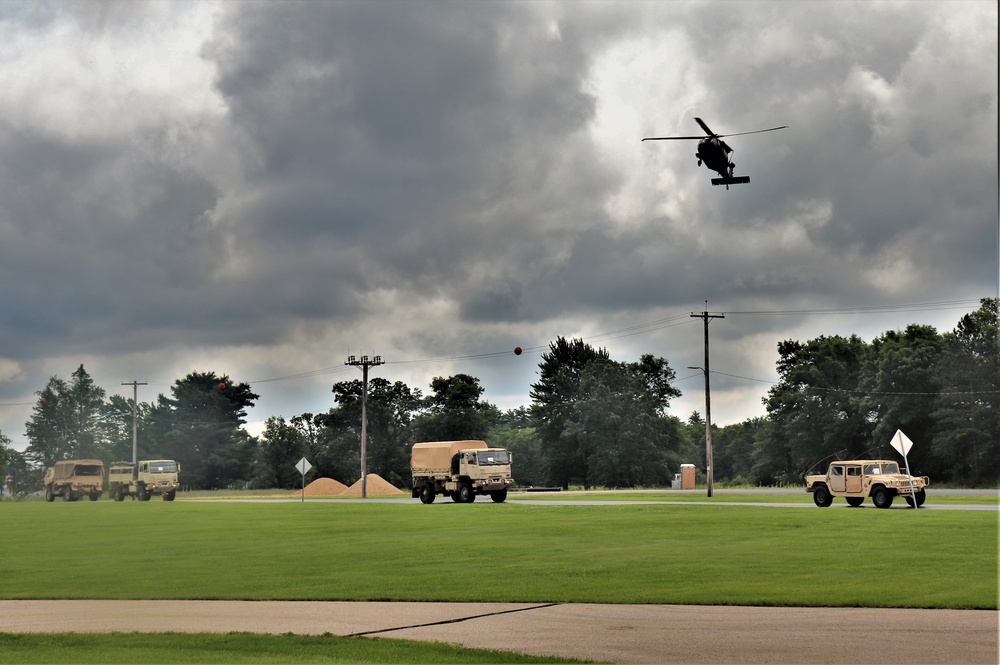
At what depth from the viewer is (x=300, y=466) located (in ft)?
201

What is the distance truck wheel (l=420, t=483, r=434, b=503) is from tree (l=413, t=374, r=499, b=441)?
230 feet

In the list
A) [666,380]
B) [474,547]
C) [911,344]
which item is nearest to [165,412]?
[666,380]

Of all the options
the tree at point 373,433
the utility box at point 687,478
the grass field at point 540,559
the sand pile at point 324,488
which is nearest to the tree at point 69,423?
the tree at point 373,433

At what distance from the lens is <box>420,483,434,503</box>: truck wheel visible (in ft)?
181

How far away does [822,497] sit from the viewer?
44031 millimetres

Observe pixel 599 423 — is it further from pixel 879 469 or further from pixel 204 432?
pixel 879 469

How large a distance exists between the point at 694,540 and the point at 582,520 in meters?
9.15

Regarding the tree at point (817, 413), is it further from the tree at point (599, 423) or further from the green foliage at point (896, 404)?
the tree at point (599, 423)

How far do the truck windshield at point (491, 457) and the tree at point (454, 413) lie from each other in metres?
72.5

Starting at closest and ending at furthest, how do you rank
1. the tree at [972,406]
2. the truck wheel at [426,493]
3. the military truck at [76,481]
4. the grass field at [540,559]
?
the grass field at [540,559]
the truck wheel at [426,493]
the military truck at [76,481]
the tree at [972,406]

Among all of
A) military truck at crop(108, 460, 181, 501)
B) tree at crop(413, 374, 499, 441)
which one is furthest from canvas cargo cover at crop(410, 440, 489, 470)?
tree at crop(413, 374, 499, 441)

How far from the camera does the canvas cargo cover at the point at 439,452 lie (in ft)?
181

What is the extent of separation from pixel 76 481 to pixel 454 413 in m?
59.9

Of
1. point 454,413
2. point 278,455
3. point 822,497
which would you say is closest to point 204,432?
point 278,455
